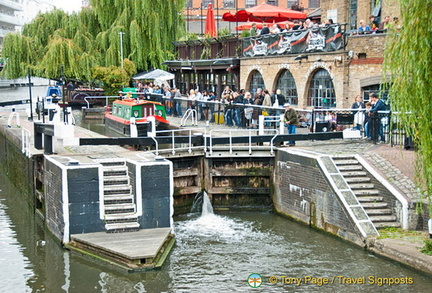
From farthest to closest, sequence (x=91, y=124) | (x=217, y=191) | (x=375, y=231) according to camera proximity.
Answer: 1. (x=91, y=124)
2. (x=217, y=191)
3. (x=375, y=231)

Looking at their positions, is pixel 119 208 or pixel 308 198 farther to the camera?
pixel 308 198

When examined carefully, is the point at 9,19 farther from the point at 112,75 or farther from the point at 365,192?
the point at 365,192

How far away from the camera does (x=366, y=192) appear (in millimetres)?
18109

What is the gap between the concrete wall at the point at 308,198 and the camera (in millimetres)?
17594

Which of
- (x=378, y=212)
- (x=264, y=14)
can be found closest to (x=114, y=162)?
(x=378, y=212)

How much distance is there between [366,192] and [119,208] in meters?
6.48

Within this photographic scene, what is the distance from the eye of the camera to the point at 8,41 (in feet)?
158

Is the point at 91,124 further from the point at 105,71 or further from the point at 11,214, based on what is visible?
the point at 11,214

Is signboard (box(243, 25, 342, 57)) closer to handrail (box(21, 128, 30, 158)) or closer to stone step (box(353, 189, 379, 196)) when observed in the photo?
stone step (box(353, 189, 379, 196))

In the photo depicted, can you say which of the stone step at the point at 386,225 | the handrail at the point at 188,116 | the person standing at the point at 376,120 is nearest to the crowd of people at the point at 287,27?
the handrail at the point at 188,116

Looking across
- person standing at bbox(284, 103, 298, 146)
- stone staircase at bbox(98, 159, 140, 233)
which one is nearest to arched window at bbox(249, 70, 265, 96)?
person standing at bbox(284, 103, 298, 146)

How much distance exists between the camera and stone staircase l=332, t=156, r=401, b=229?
1727 cm

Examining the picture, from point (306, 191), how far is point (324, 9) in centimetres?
1623

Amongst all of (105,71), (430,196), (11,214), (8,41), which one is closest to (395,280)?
(430,196)
